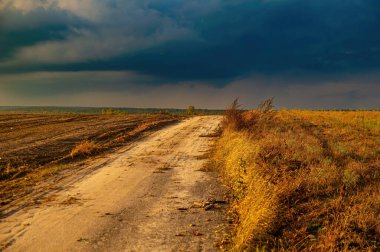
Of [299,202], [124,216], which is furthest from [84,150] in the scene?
[299,202]

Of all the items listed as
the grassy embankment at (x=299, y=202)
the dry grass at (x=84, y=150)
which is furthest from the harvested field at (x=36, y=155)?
the grassy embankment at (x=299, y=202)

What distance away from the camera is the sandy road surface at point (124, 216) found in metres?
6.23

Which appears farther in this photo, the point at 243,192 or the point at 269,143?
the point at 269,143

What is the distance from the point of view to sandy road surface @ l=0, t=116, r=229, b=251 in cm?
623

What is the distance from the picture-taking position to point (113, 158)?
14.5 meters

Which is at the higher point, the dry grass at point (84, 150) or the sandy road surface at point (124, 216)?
the dry grass at point (84, 150)

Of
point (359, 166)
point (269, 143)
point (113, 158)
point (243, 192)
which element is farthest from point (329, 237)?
point (113, 158)

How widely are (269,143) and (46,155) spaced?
8414 millimetres

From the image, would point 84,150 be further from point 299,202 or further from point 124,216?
point 299,202

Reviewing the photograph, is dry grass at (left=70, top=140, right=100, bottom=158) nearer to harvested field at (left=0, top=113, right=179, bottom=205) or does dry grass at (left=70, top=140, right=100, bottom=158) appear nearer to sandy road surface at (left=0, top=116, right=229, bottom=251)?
harvested field at (left=0, top=113, right=179, bottom=205)

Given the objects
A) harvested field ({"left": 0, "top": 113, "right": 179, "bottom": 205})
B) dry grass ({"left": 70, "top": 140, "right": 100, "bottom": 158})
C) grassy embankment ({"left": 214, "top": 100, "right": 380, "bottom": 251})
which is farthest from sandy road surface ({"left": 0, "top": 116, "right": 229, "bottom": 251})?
dry grass ({"left": 70, "top": 140, "right": 100, "bottom": 158})

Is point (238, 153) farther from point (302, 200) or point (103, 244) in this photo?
point (103, 244)

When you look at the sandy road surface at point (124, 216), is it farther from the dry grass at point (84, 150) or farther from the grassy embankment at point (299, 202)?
the dry grass at point (84, 150)

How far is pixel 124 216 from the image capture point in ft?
24.8
